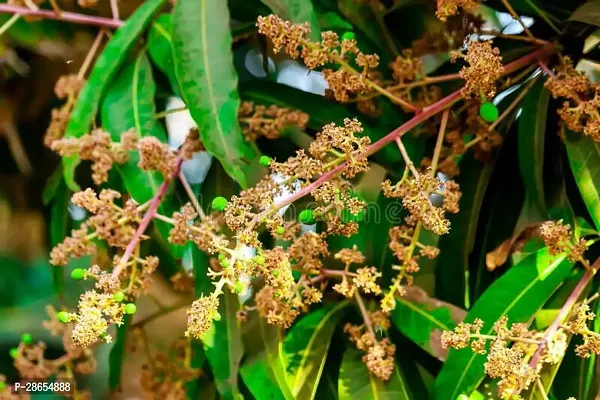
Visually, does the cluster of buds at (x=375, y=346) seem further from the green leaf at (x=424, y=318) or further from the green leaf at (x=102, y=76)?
the green leaf at (x=102, y=76)

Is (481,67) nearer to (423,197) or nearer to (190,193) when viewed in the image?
(423,197)

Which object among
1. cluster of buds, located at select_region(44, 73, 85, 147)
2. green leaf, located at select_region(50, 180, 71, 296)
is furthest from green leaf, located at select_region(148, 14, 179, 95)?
green leaf, located at select_region(50, 180, 71, 296)

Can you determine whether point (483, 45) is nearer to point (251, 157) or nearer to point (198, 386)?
point (251, 157)

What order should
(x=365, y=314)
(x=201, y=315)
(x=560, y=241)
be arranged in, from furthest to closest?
(x=365, y=314), (x=560, y=241), (x=201, y=315)

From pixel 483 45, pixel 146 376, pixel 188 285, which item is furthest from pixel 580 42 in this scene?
pixel 146 376

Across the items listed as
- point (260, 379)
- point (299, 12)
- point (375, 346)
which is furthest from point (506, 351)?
point (299, 12)

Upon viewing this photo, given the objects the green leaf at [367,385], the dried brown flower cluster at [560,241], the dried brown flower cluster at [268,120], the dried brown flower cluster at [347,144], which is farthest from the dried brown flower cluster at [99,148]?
the dried brown flower cluster at [560,241]
